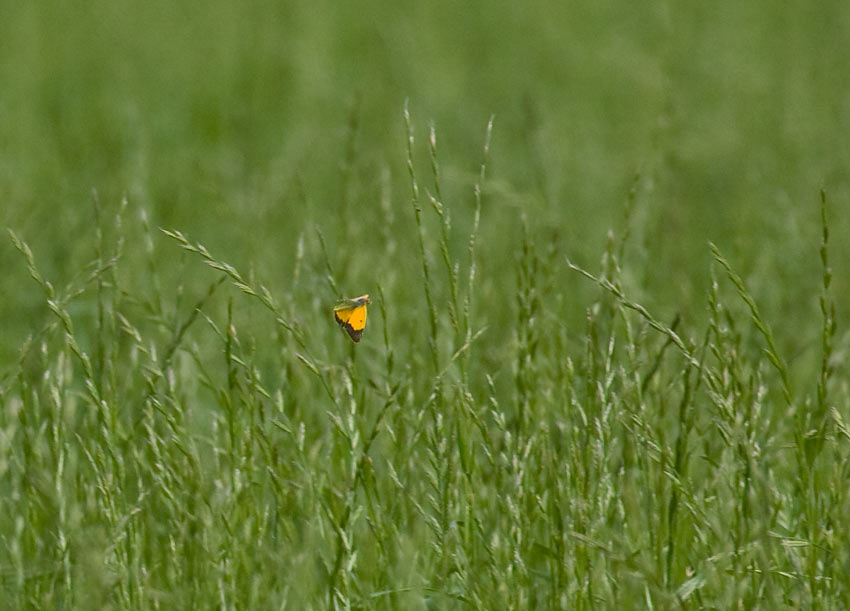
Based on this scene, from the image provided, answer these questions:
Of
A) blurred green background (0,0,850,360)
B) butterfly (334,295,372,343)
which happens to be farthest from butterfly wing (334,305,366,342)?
blurred green background (0,0,850,360)

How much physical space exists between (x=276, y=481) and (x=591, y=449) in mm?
471

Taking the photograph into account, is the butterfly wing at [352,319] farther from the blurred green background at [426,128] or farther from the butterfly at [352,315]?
the blurred green background at [426,128]

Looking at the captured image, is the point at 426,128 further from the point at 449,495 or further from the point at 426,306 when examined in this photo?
the point at 449,495

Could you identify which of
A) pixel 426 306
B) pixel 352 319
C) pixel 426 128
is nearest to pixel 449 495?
pixel 352 319

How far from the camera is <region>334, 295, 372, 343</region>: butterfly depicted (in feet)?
6.45

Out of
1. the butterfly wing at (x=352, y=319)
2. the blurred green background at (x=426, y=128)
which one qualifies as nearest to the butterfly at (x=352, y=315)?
the butterfly wing at (x=352, y=319)

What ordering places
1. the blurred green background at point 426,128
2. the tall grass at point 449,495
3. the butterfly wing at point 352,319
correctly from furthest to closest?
the blurred green background at point 426,128
the butterfly wing at point 352,319
the tall grass at point 449,495

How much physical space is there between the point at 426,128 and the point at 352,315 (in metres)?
3.37

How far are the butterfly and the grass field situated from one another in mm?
54

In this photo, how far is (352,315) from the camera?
200 centimetres

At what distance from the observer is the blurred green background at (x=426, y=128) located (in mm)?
3715

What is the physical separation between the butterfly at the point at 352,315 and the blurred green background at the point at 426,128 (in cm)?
80

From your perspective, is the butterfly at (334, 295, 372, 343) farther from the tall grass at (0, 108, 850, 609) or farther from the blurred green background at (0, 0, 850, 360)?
the blurred green background at (0, 0, 850, 360)

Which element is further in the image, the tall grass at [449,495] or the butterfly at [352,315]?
the butterfly at [352,315]
